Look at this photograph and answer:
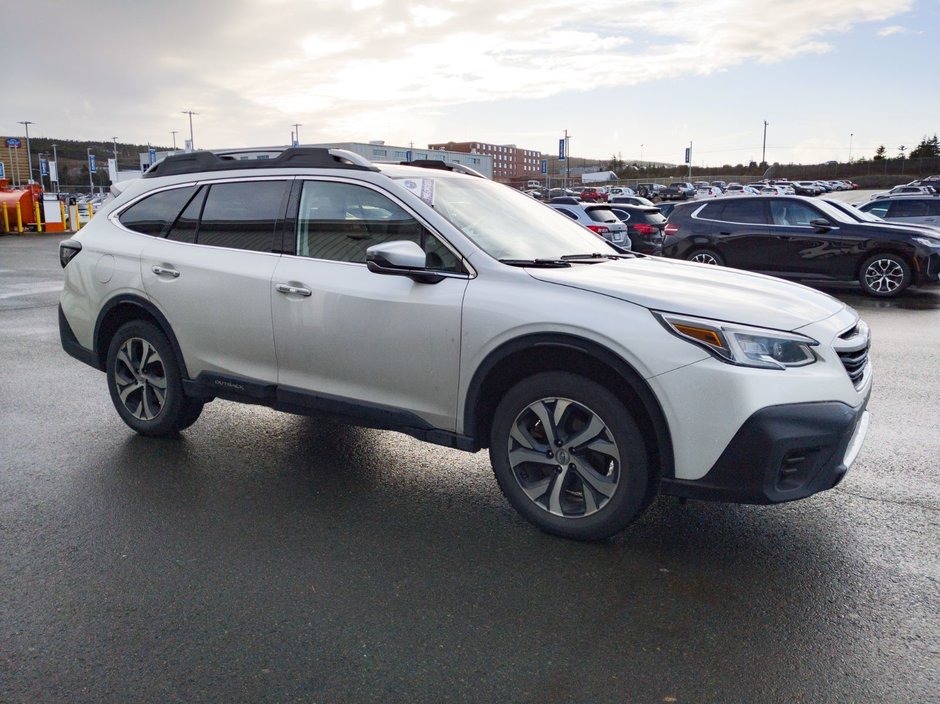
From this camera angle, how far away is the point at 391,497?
4.31 m

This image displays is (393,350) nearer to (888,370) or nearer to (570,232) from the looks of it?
(570,232)

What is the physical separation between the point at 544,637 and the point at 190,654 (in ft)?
4.12

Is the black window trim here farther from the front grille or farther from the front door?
the front grille

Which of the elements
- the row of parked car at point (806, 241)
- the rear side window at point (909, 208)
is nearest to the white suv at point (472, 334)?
the row of parked car at point (806, 241)

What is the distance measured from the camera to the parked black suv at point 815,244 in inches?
488

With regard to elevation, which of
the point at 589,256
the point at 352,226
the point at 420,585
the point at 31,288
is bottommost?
the point at 420,585

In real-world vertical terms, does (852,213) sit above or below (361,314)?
above

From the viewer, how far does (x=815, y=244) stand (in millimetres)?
12719

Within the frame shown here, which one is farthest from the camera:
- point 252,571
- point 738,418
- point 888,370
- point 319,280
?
point 888,370

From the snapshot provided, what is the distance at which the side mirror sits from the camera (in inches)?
150

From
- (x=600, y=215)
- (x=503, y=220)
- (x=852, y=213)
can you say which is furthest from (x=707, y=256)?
(x=503, y=220)

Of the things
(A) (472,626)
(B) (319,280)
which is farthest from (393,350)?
(A) (472,626)

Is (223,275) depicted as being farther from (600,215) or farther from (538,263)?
(600,215)

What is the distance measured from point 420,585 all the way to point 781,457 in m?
1.56
